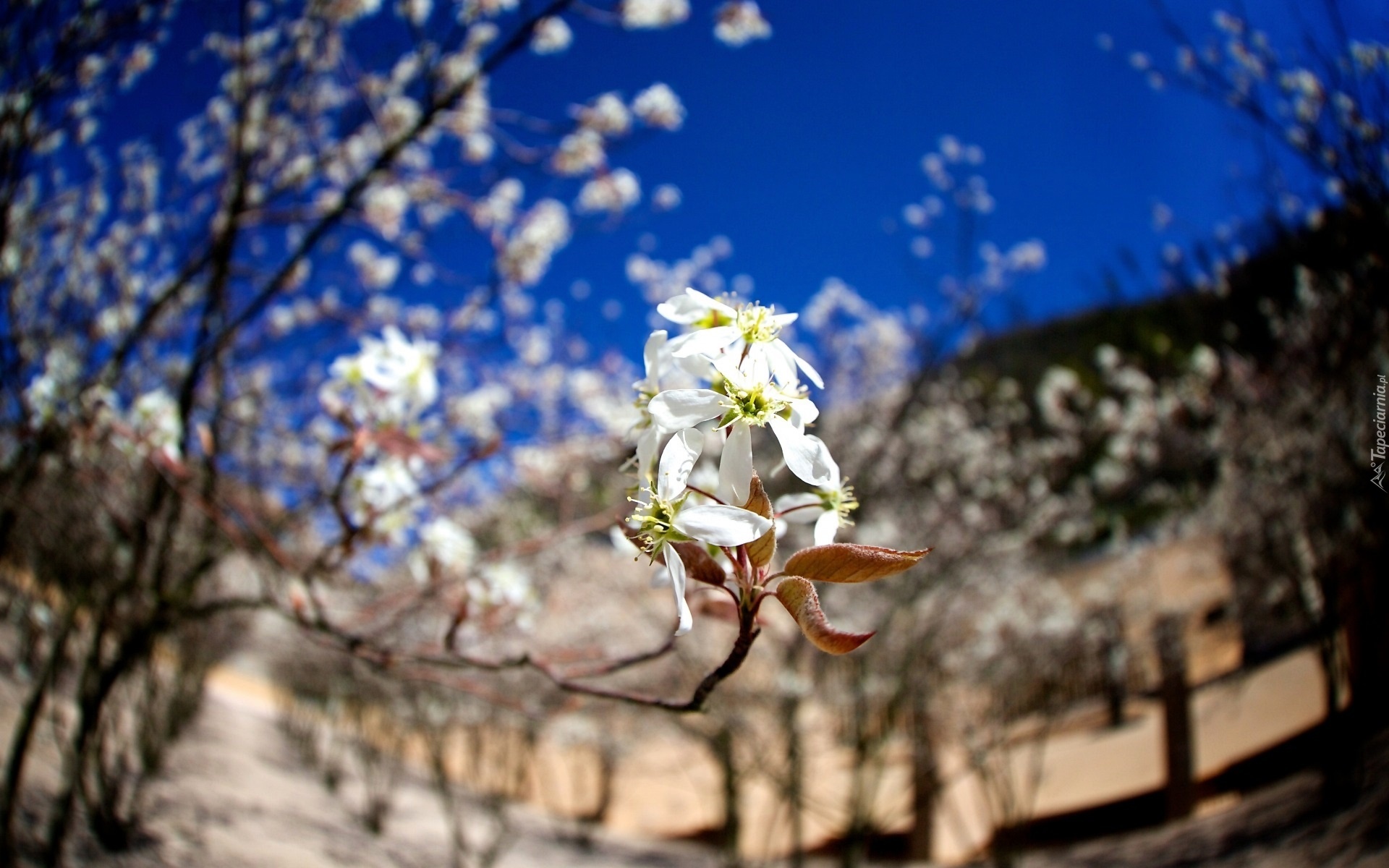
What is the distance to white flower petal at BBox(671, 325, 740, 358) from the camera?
776mm

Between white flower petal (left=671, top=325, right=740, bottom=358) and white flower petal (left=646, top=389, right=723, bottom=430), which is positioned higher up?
white flower petal (left=671, top=325, right=740, bottom=358)

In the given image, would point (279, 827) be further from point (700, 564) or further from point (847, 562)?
point (847, 562)

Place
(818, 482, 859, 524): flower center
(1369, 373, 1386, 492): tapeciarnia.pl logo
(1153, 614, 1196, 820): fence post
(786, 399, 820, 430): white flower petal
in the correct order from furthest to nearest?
(1153, 614, 1196, 820): fence post < (1369, 373, 1386, 492): tapeciarnia.pl logo < (818, 482, 859, 524): flower center < (786, 399, 820, 430): white flower petal

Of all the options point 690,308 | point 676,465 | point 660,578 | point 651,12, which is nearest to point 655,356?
point 690,308

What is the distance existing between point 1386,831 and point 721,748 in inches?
141

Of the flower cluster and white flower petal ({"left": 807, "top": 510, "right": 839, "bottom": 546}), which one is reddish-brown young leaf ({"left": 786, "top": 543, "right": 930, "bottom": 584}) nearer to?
the flower cluster

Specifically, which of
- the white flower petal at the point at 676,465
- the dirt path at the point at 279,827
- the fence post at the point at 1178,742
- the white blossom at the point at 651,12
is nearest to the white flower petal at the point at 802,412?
the white flower petal at the point at 676,465

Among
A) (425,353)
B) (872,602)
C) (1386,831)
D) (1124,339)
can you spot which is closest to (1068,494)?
(1124,339)

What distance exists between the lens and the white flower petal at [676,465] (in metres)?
0.74

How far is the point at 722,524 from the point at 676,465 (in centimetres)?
8

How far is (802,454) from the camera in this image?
756 mm

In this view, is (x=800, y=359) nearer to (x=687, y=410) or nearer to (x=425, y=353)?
(x=687, y=410)

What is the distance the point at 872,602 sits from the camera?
22.7 feet

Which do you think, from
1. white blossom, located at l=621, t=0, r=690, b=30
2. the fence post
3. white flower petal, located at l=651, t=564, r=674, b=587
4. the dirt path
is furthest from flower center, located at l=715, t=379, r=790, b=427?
the fence post
